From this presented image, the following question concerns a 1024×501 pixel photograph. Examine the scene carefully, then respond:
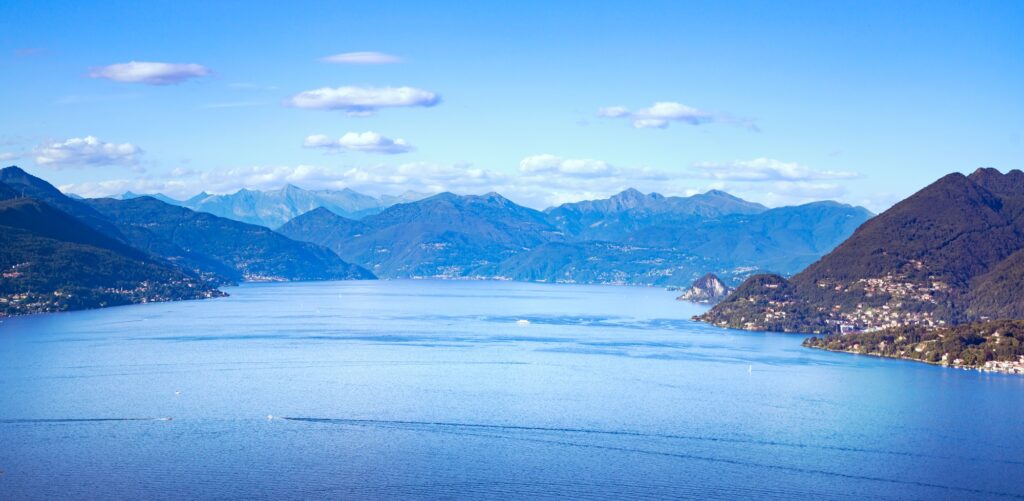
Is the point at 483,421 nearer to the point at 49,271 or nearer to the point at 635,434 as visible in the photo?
the point at 635,434

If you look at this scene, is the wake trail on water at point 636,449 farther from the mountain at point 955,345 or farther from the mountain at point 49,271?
the mountain at point 49,271

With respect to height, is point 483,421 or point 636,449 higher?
point 483,421

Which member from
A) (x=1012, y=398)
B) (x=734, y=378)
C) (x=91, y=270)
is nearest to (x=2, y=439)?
(x=734, y=378)

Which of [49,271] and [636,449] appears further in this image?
[49,271]

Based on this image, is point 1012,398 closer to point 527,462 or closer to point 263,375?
point 527,462

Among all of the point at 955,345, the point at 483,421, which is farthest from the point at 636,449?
the point at 955,345

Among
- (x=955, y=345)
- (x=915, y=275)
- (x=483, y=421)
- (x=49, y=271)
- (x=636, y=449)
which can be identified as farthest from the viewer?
(x=49, y=271)

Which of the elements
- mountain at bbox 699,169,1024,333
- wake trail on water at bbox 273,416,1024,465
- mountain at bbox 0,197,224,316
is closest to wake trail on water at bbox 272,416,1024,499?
wake trail on water at bbox 273,416,1024,465
